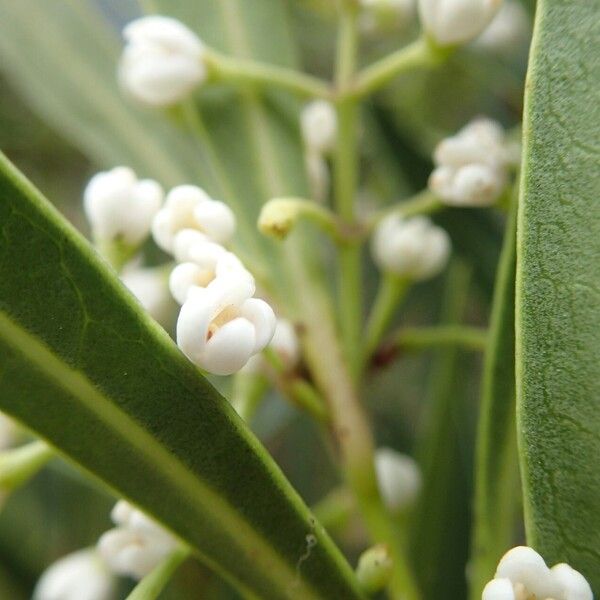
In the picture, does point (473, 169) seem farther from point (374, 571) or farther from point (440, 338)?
point (374, 571)

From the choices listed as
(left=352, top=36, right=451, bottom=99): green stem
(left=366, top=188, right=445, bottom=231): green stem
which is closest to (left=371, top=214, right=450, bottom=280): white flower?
(left=366, top=188, right=445, bottom=231): green stem

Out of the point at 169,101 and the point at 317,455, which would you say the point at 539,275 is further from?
the point at 317,455

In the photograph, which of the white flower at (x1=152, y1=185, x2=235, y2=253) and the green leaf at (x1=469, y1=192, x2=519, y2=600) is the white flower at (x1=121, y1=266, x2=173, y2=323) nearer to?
the white flower at (x1=152, y1=185, x2=235, y2=253)

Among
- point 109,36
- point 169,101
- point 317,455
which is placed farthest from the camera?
point 317,455

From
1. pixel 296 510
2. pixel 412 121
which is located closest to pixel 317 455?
pixel 412 121

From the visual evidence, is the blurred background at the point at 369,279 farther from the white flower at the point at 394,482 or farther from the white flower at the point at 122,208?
the white flower at the point at 122,208
